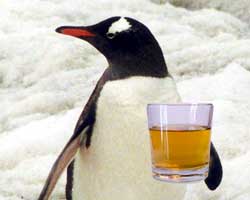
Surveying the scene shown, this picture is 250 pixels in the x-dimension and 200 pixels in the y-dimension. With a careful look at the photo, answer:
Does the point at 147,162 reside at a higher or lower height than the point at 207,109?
lower

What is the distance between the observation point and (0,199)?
1521 millimetres

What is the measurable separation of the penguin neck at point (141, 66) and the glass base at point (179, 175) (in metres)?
0.21

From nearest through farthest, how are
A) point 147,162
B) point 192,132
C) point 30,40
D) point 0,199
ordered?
point 192,132, point 147,162, point 0,199, point 30,40

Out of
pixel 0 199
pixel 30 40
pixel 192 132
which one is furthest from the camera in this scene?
pixel 30 40

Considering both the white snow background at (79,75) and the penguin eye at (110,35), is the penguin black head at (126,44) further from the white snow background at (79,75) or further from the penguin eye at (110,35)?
the white snow background at (79,75)

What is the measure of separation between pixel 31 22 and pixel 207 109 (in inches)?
21.9

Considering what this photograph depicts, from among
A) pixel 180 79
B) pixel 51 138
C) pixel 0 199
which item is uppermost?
pixel 180 79

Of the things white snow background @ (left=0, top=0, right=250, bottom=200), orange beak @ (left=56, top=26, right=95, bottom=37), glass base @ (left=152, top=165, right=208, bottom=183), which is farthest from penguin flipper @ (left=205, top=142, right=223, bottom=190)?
orange beak @ (left=56, top=26, right=95, bottom=37)

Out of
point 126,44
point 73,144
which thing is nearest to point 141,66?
point 126,44

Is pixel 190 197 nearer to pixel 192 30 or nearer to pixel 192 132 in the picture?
pixel 192 132

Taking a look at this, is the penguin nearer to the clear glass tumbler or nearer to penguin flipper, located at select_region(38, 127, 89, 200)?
penguin flipper, located at select_region(38, 127, 89, 200)

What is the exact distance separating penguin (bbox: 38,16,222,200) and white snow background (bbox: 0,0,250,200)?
3.4 inches

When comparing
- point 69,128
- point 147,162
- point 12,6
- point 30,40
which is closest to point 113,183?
point 147,162

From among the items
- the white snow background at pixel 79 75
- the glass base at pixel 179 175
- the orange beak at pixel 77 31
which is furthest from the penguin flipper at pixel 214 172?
the orange beak at pixel 77 31
